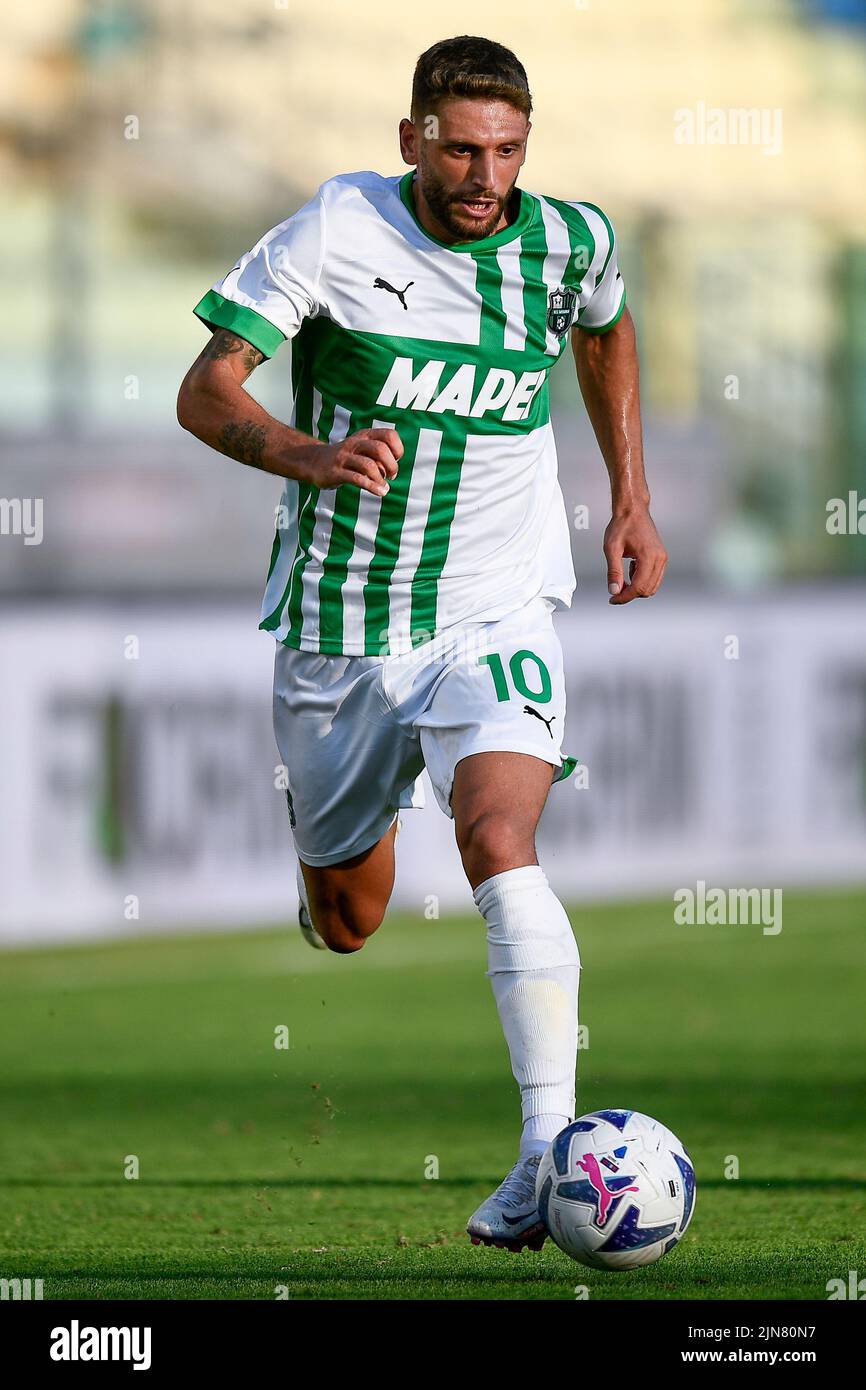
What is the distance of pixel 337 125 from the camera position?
18.3 metres

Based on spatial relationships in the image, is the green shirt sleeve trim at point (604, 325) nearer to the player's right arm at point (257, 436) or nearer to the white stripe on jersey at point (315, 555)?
the white stripe on jersey at point (315, 555)

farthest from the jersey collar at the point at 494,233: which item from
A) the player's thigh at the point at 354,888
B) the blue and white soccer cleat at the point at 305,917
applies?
the blue and white soccer cleat at the point at 305,917

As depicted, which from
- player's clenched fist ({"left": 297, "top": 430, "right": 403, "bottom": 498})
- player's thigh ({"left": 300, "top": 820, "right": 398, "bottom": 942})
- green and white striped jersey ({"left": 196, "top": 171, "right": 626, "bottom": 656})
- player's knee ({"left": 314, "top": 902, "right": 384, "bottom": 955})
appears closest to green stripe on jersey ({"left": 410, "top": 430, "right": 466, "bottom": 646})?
green and white striped jersey ({"left": 196, "top": 171, "right": 626, "bottom": 656})

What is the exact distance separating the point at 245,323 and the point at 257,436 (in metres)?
0.31

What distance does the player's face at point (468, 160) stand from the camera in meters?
4.48

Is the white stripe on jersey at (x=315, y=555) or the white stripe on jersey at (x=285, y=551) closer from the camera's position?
the white stripe on jersey at (x=315, y=555)

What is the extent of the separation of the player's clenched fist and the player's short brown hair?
0.86 meters

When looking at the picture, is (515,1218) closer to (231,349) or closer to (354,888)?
(354,888)

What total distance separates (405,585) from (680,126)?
49.4 feet

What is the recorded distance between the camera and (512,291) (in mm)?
4770

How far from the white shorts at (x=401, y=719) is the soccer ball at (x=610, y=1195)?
0.81 m

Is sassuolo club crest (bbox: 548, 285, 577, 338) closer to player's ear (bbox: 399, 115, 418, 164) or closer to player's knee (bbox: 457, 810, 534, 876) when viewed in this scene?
player's ear (bbox: 399, 115, 418, 164)

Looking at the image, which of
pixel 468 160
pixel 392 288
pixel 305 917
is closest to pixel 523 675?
pixel 392 288
